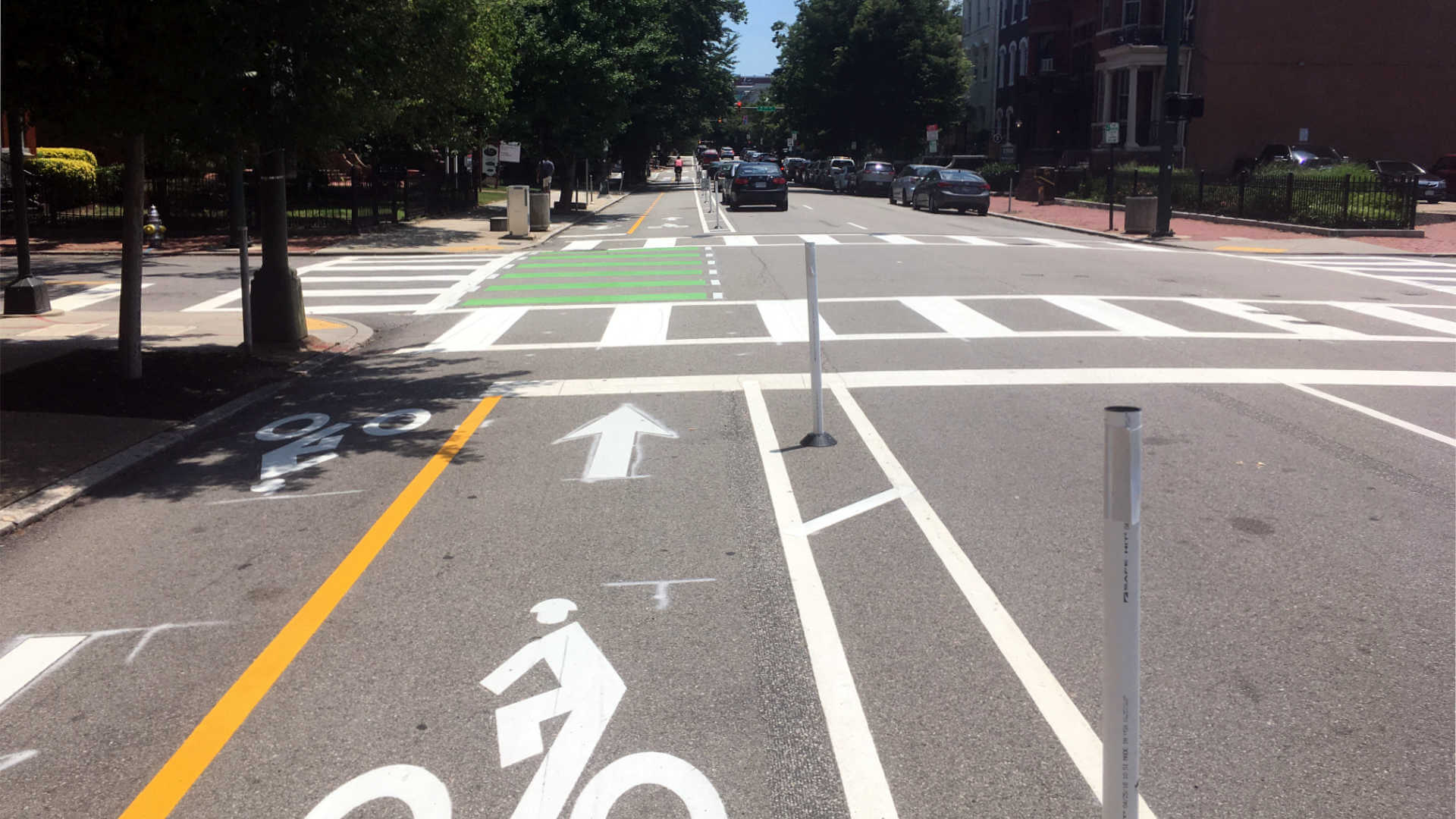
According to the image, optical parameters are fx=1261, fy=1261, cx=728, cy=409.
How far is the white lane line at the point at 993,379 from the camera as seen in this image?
10633mm

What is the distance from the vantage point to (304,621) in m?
5.43

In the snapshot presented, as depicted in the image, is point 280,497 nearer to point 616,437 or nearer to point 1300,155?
point 616,437

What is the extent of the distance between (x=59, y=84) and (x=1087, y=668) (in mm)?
8415

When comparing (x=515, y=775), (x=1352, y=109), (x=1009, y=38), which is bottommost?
(x=515, y=775)

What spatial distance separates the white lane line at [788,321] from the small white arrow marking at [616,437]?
330cm

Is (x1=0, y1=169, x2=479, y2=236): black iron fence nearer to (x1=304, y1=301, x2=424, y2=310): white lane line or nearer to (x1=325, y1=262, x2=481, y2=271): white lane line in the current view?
(x1=325, y1=262, x2=481, y2=271): white lane line

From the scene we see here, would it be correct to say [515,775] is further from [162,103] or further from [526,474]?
[162,103]

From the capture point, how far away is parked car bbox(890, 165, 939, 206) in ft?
144

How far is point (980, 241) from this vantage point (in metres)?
26.8

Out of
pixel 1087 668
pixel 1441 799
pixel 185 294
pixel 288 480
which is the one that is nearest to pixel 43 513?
pixel 288 480

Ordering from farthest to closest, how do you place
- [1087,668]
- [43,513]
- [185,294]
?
[185,294], [43,513], [1087,668]

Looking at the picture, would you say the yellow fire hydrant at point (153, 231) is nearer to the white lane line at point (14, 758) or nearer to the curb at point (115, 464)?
the curb at point (115, 464)

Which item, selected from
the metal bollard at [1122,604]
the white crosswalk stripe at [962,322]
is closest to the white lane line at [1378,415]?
the white crosswalk stripe at [962,322]

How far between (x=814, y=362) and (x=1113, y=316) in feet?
24.9
